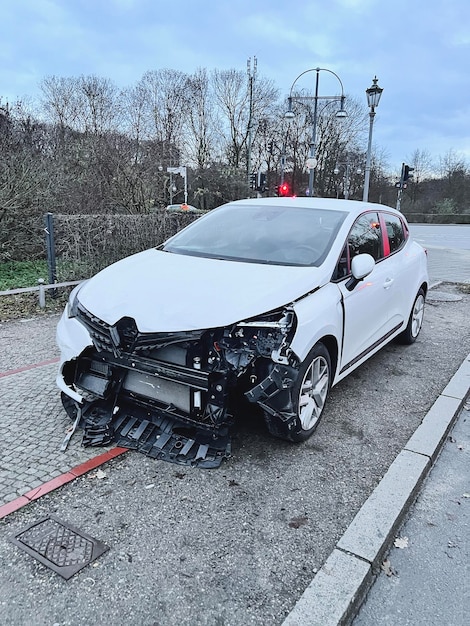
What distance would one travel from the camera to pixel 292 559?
243 cm

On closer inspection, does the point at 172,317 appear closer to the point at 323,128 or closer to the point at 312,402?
the point at 312,402

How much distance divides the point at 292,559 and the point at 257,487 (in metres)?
0.63

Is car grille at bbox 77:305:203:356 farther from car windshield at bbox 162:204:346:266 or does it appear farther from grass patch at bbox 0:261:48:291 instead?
grass patch at bbox 0:261:48:291

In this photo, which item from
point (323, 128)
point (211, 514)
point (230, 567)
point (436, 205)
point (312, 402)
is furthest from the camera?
point (436, 205)

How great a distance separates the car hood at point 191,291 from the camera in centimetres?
304

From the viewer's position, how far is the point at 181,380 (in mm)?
3068

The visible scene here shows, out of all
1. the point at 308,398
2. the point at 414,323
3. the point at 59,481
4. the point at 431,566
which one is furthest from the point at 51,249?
the point at 431,566

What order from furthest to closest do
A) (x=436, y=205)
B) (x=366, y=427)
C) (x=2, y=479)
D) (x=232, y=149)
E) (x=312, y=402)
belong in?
(x=436, y=205), (x=232, y=149), (x=366, y=427), (x=312, y=402), (x=2, y=479)

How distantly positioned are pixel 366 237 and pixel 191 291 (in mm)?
2100

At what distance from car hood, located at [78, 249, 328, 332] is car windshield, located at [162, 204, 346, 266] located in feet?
0.76

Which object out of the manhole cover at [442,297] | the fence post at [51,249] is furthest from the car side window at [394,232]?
the fence post at [51,249]

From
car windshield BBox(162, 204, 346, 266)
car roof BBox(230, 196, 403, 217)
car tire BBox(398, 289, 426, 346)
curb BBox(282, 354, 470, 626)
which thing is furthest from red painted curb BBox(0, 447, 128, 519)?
car tire BBox(398, 289, 426, 346)

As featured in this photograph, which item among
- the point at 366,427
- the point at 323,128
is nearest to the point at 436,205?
the point at 323,128

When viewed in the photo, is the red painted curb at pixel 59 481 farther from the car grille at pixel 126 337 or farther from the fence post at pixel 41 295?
the fence post at pixel 41 295
